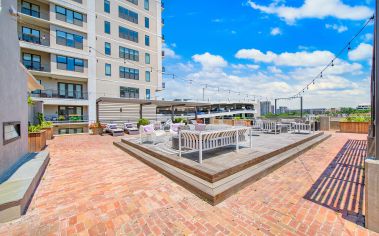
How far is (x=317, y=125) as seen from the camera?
47.6 feet

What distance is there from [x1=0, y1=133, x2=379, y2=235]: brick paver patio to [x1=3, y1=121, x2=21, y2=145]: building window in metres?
1.35

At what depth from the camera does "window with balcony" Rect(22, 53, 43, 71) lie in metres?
16.1

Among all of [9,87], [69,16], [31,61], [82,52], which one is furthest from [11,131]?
[69,16]

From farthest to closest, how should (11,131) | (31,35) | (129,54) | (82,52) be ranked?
(129,54) < (82,52) < (31,35) < (11,131)

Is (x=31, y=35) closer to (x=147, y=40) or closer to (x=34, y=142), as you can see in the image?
(x=147, y=40)

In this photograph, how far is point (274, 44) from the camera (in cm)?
2097

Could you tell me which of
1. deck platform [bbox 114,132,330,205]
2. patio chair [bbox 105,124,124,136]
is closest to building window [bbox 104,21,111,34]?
patio chair [bbox 105,124,124,136]

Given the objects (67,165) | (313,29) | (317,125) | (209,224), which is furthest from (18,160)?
(313,29)

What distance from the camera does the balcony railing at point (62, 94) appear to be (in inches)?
643

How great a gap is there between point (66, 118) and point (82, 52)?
24.0 ft

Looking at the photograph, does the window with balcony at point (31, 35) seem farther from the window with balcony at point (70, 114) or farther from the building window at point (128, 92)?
the building window at point (128, 92)

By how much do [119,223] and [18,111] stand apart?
5493mm

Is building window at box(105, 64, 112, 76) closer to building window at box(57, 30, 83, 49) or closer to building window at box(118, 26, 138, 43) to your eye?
building window at box(57, 30, 83, 49)

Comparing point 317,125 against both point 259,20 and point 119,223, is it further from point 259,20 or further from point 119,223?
point 119,223
